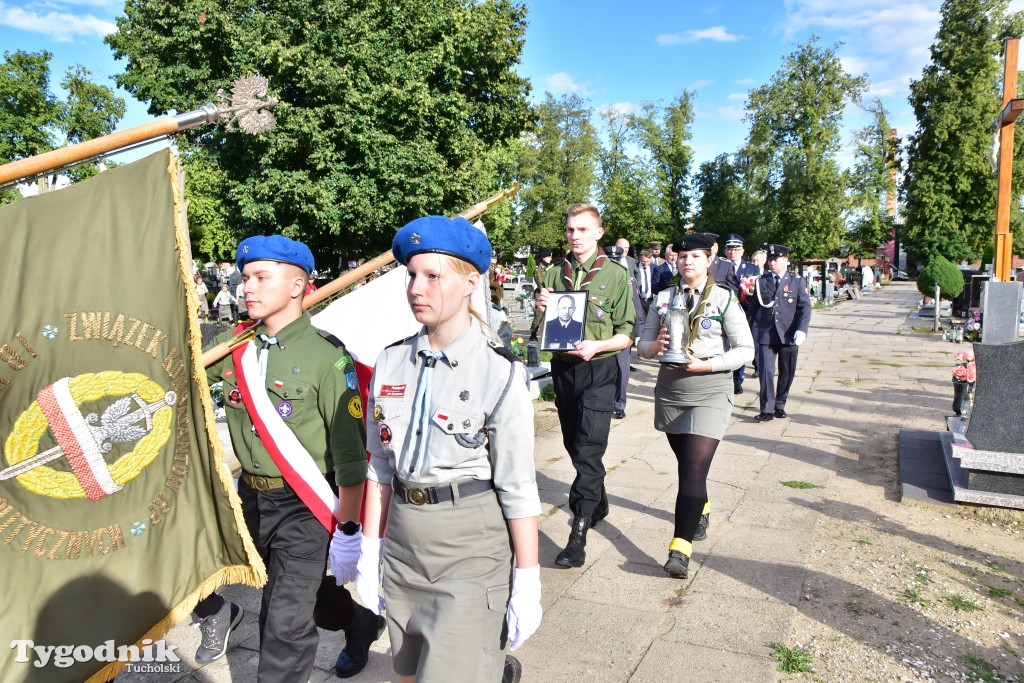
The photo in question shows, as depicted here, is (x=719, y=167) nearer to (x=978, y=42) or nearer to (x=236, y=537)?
(x=978, y=42)

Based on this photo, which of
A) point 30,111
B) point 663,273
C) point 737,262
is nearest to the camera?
point 737,262

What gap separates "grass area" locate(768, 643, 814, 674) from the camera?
10.5 feet

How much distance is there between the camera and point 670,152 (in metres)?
48.0

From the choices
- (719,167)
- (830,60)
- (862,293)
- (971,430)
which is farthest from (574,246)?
(719,167)

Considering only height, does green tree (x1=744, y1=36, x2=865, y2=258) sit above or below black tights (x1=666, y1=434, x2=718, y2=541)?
above

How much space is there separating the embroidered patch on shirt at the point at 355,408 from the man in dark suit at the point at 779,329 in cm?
661

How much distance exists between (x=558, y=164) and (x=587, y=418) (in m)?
48.8

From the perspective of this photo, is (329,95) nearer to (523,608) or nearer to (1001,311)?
(1001,311)

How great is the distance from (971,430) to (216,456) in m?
5.18

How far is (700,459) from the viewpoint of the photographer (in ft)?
13.7

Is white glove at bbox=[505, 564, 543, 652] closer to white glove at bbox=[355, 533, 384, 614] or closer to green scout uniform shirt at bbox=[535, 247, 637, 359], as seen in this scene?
white glove at bbox=[355, 533, 384, 614]

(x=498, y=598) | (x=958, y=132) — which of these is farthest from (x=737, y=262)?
(x=958, y=132)

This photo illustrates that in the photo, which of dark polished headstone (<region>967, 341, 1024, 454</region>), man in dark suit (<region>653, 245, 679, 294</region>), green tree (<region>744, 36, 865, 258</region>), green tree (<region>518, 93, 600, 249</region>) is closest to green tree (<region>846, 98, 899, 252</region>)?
green tree (<region>744, 36, 865, 258</region>)

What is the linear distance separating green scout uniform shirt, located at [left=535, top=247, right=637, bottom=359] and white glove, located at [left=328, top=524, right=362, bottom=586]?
7.35ft
